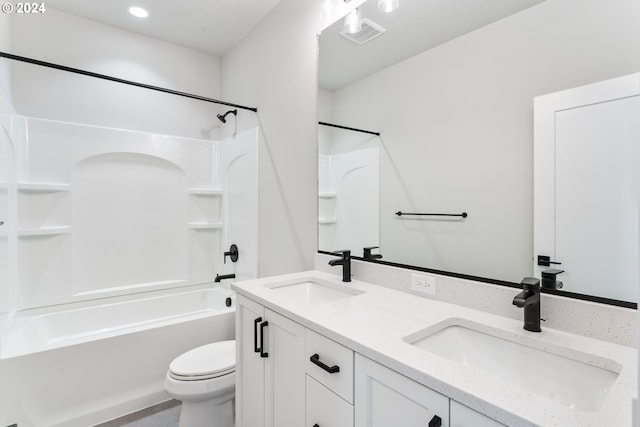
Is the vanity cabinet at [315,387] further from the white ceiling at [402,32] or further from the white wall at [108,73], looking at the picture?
the white wall at [108,73]

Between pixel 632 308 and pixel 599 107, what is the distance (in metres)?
0.58

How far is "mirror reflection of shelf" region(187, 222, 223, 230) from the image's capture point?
3.19 metres

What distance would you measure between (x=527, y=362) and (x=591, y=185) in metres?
0.56

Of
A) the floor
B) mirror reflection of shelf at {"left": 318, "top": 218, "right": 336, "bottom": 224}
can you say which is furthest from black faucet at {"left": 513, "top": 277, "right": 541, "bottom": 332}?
the floor

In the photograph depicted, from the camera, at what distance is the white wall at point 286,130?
6.77 ft

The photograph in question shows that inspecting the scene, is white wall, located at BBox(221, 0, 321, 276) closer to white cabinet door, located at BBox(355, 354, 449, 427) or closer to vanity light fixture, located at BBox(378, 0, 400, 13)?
vanity light fixture, located at BBox(378, 0, 400, 13)

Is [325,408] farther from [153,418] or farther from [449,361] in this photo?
[153,418]

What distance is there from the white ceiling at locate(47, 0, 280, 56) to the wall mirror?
1.05 metres

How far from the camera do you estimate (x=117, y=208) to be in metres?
2.83

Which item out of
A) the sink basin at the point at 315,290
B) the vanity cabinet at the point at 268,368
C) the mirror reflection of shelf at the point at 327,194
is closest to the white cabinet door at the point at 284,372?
the vanity cabinet at the point at 268,368

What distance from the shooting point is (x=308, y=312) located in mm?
1153

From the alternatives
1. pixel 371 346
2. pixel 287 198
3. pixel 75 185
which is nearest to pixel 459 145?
pixel 371 346

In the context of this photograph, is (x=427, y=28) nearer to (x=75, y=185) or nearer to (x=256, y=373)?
(x=256, y=373)

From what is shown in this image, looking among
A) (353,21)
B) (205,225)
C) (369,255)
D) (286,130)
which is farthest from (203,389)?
(353,21)
